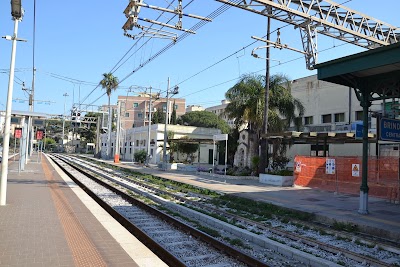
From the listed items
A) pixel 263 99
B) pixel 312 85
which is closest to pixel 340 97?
pixel 312 85

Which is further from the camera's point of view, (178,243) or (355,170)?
(355,170)

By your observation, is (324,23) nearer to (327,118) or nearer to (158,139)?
(327,118)

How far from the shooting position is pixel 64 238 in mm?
7312

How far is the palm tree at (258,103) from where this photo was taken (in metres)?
27.3

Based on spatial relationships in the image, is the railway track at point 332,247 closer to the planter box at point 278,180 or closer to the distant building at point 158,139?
the planter box at point 278,180

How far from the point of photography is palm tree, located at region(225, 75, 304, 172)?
27.3 m

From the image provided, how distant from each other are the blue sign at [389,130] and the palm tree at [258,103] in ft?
47.7

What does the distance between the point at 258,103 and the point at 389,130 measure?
1484cm

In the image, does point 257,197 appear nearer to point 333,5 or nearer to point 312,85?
point 333,5

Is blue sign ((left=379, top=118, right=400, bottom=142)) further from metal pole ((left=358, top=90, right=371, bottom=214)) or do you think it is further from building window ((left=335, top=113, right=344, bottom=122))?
building window ((left=335, top=113, right=344, bottom=122))

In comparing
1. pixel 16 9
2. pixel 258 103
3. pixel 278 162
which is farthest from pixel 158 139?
pixel 16 9

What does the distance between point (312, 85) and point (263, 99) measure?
14.2 meters

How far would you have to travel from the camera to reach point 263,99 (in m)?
27.1

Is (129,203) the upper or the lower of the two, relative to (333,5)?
lower
